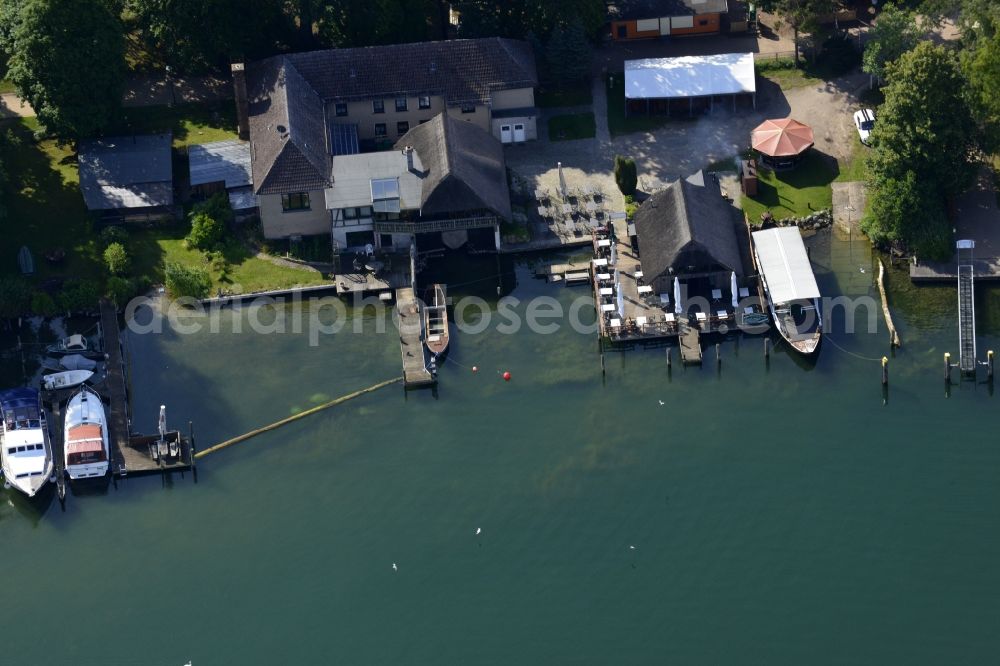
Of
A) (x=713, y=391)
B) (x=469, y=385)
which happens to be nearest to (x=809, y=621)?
(x=713, y=391)

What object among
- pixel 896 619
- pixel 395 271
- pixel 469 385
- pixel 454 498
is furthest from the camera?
pixel 395 271

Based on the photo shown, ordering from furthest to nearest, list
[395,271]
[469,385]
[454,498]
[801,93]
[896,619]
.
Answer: [801,93], [395,271], [469,385], [454,498], [896,619]

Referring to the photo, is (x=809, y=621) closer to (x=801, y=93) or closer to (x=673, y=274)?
(x=673, y=274)

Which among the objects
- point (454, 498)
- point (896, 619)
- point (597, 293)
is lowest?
A: point (896, 619)

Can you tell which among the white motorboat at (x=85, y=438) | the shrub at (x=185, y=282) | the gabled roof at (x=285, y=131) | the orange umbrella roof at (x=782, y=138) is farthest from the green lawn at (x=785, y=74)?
Result: the white motorboat at (x=85, y=438)

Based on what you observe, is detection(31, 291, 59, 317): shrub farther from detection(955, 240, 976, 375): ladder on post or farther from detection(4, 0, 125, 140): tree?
detection(955, 240, 976, 375): ladder on post

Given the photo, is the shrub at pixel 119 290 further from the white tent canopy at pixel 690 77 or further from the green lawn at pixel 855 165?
the green lawn at pixel 855 165
